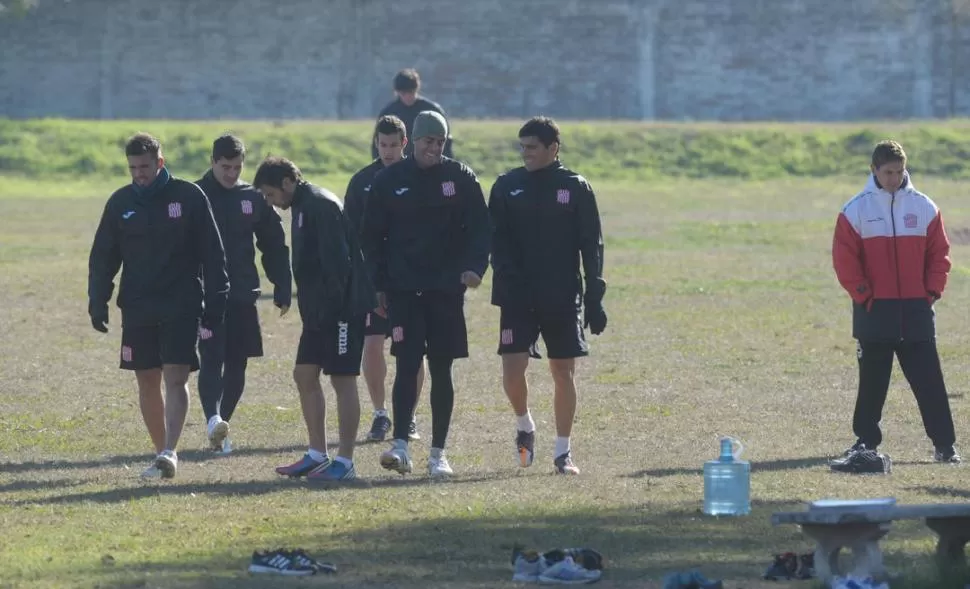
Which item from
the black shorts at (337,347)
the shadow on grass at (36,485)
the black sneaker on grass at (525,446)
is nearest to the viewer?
the shadow on grass at (36,485)

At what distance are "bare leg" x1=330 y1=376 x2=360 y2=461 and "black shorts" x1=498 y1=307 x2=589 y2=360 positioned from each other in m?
0.89

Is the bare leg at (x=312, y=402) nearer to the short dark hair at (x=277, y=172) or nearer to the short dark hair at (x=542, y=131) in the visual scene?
the short dark hair at (x=277, y=172)

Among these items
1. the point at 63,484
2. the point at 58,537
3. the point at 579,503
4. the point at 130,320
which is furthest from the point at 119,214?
the point at 579,503

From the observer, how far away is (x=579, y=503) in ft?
30.7

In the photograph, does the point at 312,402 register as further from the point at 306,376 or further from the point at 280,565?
the point at 280,565

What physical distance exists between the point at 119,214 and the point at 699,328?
927 cm

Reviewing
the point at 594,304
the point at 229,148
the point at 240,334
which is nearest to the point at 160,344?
the point at 240,334

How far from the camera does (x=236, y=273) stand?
38.2ft

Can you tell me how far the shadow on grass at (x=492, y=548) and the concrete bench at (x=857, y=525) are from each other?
342 mm

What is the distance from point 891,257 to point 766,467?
142cm

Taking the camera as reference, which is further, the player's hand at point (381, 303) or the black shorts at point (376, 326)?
the black shorts at point (376, 326)

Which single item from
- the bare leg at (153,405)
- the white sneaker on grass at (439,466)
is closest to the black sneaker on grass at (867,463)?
the white sneaker on grass at (439,466)

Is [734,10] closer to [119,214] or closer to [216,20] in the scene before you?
[216,20]

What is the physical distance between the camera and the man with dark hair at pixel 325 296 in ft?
33.3
